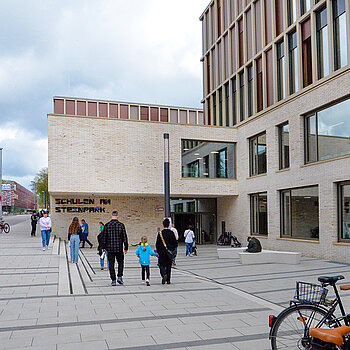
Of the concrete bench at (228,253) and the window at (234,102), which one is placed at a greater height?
the window at (234,102)

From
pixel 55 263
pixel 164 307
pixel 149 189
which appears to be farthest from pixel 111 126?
pixel 164 307

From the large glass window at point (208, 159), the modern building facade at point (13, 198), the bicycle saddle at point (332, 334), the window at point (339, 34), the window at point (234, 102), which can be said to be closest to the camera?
the bicycle saddle at point (332, 334)

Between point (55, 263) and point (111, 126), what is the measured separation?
11.2 metres

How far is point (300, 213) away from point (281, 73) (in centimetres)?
762

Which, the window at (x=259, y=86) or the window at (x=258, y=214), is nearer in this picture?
the window at (x=258, y=214)

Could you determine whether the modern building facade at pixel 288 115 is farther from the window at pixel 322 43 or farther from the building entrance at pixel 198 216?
the building entrance at pixel 198 216

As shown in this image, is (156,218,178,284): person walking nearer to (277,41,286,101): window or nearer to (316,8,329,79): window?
(316,8,329,79): window

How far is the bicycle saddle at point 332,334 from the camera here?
3.62 m

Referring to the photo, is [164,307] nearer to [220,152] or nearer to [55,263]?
[55,263]

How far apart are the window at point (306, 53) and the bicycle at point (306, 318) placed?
54.1ft

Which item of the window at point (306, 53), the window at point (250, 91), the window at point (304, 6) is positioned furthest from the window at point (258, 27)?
the window at point (306, 53)

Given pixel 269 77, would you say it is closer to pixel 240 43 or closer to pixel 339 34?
pixel 240 43

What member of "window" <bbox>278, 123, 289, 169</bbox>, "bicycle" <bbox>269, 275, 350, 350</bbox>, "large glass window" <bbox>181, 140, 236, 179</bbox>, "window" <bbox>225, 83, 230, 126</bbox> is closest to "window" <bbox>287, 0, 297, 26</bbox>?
"window" <bbox>278, 123, 289, 169</bbox>

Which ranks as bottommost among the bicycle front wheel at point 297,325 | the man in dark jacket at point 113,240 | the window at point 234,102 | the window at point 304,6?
the bicycle front wheel at point 297,325
